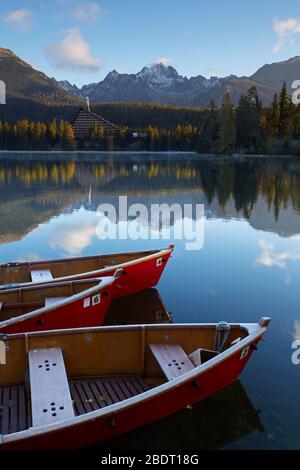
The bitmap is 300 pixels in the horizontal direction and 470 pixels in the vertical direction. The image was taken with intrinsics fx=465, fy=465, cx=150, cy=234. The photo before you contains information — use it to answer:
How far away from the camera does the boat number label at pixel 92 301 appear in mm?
10742

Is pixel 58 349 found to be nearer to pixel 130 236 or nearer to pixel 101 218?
pixel 130 236

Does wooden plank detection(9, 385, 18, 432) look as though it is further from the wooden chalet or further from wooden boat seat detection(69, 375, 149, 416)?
the wooden chalet

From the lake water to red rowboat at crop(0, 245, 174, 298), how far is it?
0.89 meters

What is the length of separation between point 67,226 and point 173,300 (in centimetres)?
1216

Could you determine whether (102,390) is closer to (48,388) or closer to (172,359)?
(48,388)

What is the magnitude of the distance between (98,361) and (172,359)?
138 centimetres

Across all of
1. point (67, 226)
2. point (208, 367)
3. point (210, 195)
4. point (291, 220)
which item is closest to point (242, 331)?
point (208, 367)

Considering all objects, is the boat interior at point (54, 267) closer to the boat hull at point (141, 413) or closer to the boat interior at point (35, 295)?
the boat interior at point (35, 295)

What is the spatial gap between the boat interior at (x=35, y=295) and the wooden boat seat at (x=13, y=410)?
330cm

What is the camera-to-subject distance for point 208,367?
7387mm

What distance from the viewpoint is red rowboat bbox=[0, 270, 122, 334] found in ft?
32.8

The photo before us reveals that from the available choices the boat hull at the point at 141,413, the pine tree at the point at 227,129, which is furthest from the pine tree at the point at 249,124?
the boat hull at the point at 141,413

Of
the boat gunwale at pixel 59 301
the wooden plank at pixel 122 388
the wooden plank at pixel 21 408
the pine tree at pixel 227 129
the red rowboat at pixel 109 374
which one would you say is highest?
the pine tree at pixel 227 129

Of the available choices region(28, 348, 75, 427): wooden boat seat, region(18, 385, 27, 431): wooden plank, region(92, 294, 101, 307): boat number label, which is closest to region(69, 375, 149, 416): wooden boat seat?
region(28, 348, 75, 427): wooden boat seat
